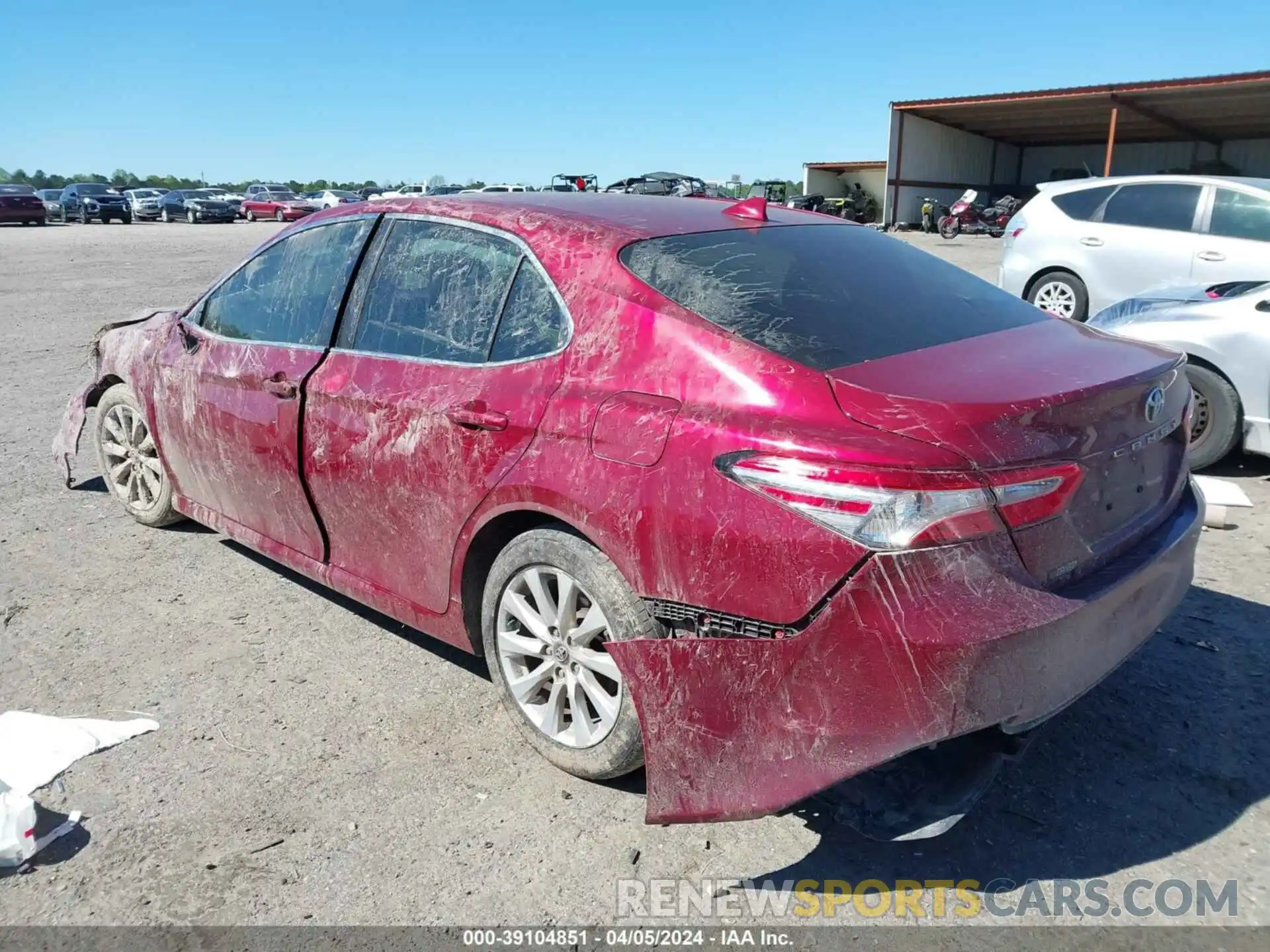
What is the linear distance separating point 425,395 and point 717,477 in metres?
1.22

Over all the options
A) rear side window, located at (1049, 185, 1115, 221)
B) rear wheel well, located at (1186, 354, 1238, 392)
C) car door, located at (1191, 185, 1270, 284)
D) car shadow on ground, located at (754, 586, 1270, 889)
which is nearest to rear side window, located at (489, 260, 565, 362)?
car shadow on ground, located at (754, 586, 1270, 889)

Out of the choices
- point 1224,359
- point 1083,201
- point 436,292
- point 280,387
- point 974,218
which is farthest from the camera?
point 974,218

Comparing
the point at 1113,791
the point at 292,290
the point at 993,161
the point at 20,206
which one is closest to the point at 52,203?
the point at 20,206

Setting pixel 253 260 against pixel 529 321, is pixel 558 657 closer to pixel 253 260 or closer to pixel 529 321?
pixel 529 321

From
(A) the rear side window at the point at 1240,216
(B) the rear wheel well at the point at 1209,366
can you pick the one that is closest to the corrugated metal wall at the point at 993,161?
(A) the rear side window at the point at 1240,216

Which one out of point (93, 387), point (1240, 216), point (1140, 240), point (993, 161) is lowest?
point (93, 387)

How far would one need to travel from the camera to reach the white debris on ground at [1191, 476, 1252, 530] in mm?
4910

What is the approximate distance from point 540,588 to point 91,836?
1.42 meters

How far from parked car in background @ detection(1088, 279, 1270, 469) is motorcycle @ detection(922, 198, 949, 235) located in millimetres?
27816

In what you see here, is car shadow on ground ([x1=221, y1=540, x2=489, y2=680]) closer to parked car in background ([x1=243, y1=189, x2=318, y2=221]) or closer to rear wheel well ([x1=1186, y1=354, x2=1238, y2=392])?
rear wheel well ([x1=1186, y1=354, x2=1238, y2=392])

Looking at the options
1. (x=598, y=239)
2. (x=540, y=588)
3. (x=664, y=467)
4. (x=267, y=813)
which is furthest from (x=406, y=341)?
(x=267, y=813)

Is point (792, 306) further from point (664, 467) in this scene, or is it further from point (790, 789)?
point (790, 789)

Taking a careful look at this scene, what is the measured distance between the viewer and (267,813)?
9.14ft

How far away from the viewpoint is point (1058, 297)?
9859 millimetres
